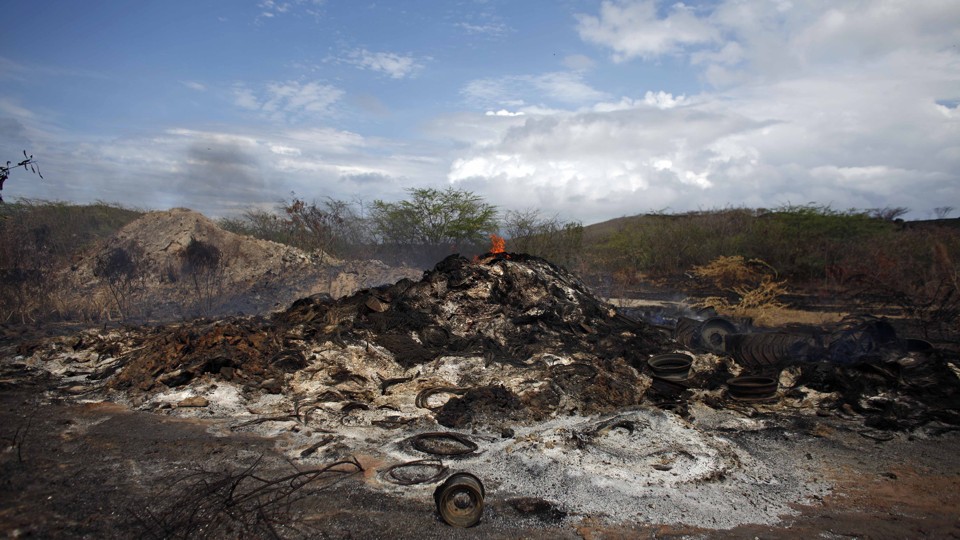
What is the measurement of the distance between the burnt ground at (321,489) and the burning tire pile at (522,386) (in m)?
0.24

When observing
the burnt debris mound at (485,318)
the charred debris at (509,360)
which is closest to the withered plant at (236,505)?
the charred debris at (509,360)

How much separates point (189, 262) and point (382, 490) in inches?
575

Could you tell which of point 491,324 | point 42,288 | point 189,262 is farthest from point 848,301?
point 42,288

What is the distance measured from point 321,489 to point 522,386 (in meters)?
3.32

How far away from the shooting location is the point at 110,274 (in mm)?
14750

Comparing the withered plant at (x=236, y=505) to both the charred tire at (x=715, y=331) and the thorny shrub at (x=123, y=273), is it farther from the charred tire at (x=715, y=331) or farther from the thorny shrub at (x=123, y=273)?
the thorny shrub at (x=123, y=273)

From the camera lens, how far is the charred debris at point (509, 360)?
21.8 feet

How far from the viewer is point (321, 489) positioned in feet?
14.2

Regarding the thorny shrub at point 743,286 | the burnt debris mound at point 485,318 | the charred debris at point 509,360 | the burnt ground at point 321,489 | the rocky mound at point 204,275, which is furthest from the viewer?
the rocky mound at point 204,275

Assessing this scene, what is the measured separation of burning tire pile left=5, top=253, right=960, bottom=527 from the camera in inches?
187

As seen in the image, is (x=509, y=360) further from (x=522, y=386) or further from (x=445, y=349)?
(x=445, y=349)

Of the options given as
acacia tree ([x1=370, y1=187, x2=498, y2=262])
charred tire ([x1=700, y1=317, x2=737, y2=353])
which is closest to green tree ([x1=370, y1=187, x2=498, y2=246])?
acacia tree ([x1=370, y1=187, x2=498, y2=262])

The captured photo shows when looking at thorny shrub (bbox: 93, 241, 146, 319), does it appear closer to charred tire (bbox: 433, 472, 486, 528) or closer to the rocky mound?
the rocky mound

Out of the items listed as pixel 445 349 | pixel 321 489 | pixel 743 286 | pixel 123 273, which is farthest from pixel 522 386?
pixel 123 273
